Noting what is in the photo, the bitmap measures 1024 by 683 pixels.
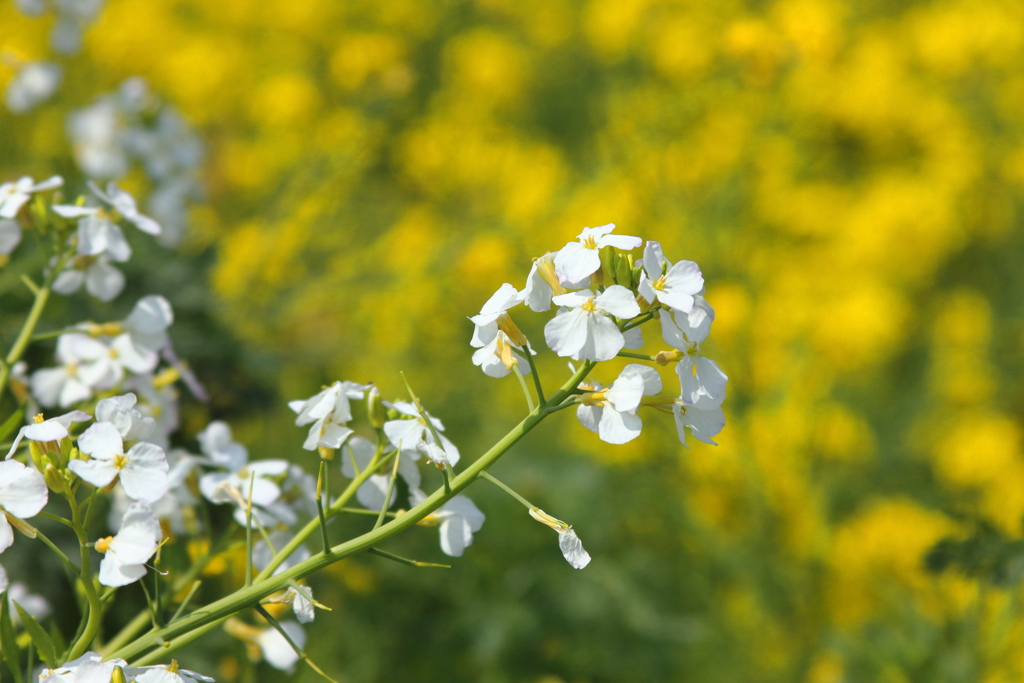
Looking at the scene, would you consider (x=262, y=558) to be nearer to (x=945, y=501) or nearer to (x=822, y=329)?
(x=945, y=501)

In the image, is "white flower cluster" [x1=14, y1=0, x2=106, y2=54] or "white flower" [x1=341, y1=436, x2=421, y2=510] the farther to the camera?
"white flower cluster" [x1=14, y1=0, x2=106, y2=54]

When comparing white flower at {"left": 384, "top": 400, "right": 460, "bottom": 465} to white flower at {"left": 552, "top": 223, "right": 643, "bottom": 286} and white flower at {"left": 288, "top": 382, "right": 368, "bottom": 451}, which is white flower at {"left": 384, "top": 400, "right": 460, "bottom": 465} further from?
white flower at {"left": 552, "top": 223, "right": 643, "bottom": 286}

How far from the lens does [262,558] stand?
36.9 inches

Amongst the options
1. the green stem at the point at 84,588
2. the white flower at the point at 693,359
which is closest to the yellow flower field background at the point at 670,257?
the green stem at the point at 84,588

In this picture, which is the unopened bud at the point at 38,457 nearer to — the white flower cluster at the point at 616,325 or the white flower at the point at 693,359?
the white flower cluster at the point at 616,325

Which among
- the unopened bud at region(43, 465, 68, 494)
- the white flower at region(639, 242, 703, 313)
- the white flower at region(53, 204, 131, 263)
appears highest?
the white flower at region(639, 242, 703, 313)

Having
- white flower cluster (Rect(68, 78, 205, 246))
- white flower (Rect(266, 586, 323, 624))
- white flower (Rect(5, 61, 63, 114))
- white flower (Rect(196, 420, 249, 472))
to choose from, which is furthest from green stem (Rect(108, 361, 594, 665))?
white flower (Rect(5, 61, 63, 114))

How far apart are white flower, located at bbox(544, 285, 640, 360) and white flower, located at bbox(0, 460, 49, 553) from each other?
1.36ft

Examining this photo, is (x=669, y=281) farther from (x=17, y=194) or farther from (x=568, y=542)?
(x=17, y=194)

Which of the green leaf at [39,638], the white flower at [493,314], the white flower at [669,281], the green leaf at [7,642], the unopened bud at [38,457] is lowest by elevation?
the green leaf at [7,642]

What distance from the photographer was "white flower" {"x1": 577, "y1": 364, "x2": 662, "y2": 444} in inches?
27.7

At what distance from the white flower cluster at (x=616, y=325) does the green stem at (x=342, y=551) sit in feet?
Result: 0.11

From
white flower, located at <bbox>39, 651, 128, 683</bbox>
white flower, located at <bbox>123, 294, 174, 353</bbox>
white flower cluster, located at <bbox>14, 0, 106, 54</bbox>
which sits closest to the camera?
white flower, located at <bbox>39, 651, 128, 683</bbox>

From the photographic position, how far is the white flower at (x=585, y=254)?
71 centimetres
